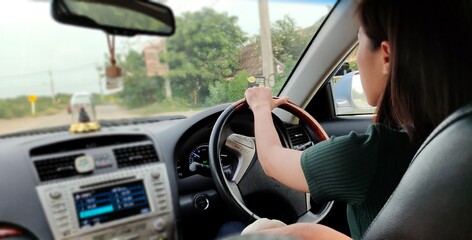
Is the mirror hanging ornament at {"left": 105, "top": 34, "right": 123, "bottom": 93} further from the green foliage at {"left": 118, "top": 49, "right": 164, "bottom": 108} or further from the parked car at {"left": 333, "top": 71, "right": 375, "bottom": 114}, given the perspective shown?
the parked car at {"left": 333, "top": 71, "right": 375, "bottom": 114}

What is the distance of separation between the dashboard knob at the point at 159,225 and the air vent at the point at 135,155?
0.27m

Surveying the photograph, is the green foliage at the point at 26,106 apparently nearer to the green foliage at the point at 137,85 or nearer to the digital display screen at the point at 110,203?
the green foliage at the point at 137,85

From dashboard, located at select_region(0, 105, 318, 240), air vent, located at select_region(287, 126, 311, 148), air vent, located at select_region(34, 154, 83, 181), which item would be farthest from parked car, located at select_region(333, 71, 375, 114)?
air vent, located at select_region(34, 154, 83, 181)

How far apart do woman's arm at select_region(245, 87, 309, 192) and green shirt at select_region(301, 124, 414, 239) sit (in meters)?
0.09

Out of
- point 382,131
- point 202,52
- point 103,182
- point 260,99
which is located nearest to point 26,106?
point 103,182

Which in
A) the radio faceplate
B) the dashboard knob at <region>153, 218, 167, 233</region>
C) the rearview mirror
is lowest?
the dashboard knob at <region>153, 218, 167, 233</region>

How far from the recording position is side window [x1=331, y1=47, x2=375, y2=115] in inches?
118

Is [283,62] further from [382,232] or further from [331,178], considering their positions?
[382,232]

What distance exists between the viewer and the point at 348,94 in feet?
Answer: 10.7

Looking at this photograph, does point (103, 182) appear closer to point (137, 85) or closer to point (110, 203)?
point (110, 203)

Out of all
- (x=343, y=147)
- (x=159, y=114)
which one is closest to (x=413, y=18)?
(x=343, y=147)

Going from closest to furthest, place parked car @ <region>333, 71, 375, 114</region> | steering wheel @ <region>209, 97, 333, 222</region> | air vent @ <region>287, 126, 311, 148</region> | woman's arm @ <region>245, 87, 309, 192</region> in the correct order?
woman's arm @ <region>245, 87, 309, 192</region>
steering wheel @ <region>209, 97, 333, 222</region>
air vent @ <region>287, 126, 311, 148</region>
parked car @ <region>333, 71, 375, 114</region>

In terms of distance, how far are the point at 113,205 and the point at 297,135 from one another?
1.04m

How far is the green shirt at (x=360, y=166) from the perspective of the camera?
Answer: 1495mm
